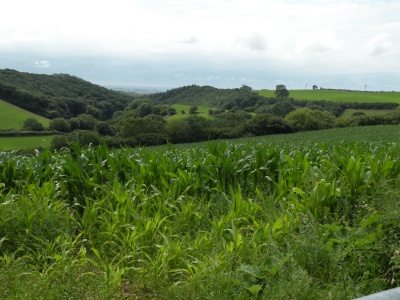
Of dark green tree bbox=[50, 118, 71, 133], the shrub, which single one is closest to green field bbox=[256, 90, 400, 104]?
the shrub

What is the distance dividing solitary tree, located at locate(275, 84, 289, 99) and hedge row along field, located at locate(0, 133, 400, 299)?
347 feet

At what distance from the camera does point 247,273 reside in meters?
3.28

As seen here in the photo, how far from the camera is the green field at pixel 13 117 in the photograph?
62338 millimetres

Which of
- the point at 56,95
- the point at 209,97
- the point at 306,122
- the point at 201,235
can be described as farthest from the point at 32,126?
the point at 209,97

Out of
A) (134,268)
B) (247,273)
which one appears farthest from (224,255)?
(134,268)

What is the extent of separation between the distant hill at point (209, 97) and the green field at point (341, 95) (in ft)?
19.9

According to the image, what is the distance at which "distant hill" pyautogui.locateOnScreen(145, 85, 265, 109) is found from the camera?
10762 centimetres

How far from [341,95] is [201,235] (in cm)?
10509

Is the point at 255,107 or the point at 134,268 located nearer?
Answer: the point at 134,268

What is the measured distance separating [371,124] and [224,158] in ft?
214

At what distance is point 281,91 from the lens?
364ft

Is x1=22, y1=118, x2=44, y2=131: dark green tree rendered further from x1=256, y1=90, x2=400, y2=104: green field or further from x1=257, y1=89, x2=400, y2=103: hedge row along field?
x1=256, y1=90, x2=400, y2=104: green field

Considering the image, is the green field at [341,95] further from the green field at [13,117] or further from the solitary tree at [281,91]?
the green field at [13,117]

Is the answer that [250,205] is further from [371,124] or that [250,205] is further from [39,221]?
[371,124]
